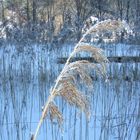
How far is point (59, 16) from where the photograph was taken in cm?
1086

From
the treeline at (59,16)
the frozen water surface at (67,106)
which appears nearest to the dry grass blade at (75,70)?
the frozen water surface at (67,106)

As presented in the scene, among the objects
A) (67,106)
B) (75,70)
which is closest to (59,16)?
(67,106)

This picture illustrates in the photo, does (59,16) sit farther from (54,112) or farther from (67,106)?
(54,112)

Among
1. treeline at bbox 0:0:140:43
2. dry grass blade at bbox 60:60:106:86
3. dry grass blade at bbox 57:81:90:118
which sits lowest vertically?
dry grass blade at bbox 57:81:90:118

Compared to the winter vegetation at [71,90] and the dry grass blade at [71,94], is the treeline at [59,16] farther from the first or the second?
the dry grass blade at [71,94]

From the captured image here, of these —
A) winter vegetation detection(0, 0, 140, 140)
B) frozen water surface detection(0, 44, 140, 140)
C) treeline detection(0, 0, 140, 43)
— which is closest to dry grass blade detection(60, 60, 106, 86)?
winter vegetation detection(0, 0, 140, 140)

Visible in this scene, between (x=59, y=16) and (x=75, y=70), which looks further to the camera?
(x=59, y=16)

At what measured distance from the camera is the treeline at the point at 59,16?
5297 mm

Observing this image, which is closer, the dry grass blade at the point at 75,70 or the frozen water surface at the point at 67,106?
the dry grass blade at the point at 75,70

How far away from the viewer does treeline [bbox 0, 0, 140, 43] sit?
5.30 m

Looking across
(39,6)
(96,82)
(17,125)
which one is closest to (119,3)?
(39,6)

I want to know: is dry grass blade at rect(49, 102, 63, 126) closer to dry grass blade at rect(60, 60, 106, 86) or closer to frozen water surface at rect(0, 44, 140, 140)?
dry grass blade at rect(60, 60, 106, 86)

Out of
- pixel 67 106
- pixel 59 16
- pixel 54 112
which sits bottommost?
pixel 67 106

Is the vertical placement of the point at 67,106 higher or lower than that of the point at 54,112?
lower
